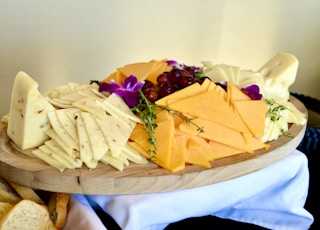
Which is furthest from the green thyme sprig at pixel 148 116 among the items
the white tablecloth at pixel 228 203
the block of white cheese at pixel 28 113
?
the block of white cheese at pixel 28 113

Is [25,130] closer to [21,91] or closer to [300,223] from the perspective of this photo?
[21,91]

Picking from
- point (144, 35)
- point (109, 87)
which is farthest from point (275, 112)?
point (144, 35)

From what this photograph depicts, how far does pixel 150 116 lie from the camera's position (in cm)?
90

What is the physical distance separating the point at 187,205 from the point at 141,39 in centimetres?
132

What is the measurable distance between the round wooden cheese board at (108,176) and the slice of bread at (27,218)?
66 millimetres

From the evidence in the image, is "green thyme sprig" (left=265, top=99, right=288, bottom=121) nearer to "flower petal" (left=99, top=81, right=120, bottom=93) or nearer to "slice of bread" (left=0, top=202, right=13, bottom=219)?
"flower petal" (left=99, top=81, right=120, bottom=93)

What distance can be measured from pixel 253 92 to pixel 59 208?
62 cm

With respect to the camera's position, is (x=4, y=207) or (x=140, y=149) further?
(x=140, y=149)

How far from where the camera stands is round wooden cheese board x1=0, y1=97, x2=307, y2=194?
766 mm

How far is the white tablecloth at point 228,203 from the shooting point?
2.53 ft

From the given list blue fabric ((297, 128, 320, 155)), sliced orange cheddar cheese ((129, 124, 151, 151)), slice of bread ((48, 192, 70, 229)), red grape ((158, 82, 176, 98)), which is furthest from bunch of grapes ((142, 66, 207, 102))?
blue fabric ((297, 128, 320, 155))

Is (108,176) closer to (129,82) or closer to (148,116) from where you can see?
(148,116)

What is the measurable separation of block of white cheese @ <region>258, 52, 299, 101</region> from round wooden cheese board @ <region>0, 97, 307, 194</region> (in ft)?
1.49

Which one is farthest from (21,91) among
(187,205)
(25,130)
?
(187,205)
